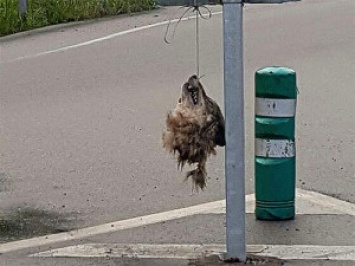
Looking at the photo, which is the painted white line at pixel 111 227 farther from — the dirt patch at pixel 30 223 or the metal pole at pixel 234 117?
the metal pole at pixel 234 117

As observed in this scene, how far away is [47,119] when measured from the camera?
396 inches

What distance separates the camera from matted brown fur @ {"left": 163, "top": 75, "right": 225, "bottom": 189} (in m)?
5.56

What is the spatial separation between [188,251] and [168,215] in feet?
2.87

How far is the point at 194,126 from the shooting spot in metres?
5.55

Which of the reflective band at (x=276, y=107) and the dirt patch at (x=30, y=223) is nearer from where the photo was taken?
the reflective band at (x=276, y=107)

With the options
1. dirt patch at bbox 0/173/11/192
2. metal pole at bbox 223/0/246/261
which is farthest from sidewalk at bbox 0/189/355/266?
dirt patch at bbox 0/173/11/192

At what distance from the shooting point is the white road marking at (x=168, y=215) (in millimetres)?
6211

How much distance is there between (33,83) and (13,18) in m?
3.49

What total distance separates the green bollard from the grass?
930 cm

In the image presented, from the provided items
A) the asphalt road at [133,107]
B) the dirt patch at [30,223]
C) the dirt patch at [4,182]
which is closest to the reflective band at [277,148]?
the asphalt road at [133,107]

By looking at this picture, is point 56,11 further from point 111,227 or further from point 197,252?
point 197,252

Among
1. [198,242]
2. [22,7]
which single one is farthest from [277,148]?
[22,7]

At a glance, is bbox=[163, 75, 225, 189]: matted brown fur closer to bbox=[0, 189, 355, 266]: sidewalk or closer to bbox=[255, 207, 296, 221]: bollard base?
bbox=[0, 189, 355, 266]: sidewalk

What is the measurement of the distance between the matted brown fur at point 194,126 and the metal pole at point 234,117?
0.22 meters
